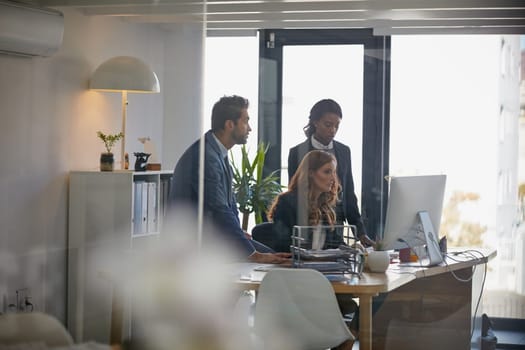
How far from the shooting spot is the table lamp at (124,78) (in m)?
3.46

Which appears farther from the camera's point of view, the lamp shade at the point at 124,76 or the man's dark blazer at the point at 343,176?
the man's dark blazer at the point at 343,176

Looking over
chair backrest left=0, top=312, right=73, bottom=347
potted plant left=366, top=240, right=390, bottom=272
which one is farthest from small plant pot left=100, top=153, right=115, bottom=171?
potted plant left=366, top=240, right=390, bottom=272

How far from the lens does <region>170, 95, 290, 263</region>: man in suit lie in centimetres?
363

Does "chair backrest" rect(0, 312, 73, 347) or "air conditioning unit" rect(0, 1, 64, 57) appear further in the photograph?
"chair backrest" rect(0, 312, 73, 347)

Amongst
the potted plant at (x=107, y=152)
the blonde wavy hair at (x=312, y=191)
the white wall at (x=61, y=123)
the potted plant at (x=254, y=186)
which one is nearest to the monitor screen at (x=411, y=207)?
the blonde wavy hair at (x=312, y=191)

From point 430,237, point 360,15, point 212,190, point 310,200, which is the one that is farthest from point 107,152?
point 430,237

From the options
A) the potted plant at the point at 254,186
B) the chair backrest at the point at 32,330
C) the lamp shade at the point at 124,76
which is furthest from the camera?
the potted plant at the point at 254,186

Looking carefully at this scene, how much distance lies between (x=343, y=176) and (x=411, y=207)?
38cm

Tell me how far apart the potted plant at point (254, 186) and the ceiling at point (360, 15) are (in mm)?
572

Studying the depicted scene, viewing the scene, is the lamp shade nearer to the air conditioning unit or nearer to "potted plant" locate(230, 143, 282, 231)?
the air conditioning unit

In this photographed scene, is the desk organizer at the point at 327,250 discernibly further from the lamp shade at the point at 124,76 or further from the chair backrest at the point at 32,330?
the chair backrest at the point at 32,330

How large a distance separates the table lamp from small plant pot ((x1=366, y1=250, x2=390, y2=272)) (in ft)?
3.93

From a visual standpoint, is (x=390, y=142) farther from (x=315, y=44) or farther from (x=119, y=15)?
(x=119, y=15)

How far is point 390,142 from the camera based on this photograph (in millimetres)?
3629
